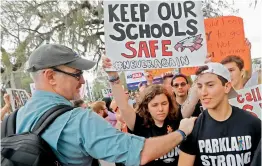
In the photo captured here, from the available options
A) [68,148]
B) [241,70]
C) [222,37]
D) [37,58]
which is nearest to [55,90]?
[37,58]

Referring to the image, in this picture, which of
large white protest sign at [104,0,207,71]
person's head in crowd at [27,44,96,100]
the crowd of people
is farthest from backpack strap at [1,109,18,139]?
large white protest sign at [104,0,207,71]

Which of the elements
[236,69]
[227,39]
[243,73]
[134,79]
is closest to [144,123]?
[236,69]

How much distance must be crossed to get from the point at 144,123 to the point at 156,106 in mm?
167

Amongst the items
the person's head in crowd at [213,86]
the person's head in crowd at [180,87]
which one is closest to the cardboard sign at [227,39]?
the person's head in crowd at [180,87]

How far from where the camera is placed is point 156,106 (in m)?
2.89

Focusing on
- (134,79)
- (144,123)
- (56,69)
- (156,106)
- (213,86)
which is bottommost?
(144,123)

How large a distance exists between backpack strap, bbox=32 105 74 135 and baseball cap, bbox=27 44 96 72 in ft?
0.74

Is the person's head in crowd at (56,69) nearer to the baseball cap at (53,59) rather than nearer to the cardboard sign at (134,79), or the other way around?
the baseball cap at (53,59)

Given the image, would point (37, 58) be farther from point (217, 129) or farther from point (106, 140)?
point (217, 129)

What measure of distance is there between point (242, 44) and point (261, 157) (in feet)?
8.67

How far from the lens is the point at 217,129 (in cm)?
220

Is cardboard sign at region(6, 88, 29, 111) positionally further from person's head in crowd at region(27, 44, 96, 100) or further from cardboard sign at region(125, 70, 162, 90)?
person's head in crowd at region(27, 44, 96, 100)

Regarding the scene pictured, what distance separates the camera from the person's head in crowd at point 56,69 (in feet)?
5.87

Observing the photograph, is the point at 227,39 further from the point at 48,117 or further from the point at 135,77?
the point at 135,77
